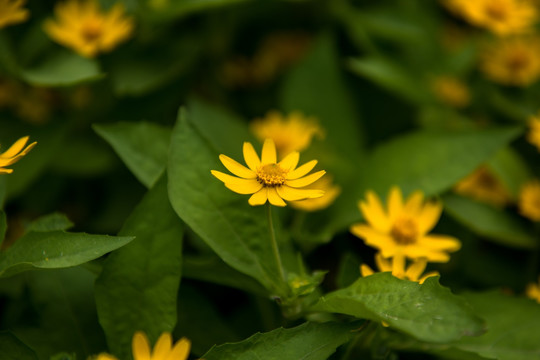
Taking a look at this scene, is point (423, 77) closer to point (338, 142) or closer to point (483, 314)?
point (338, 142)

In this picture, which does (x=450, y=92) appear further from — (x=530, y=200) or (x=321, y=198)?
(x=321, y=198)

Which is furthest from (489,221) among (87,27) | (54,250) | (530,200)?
(87,27)

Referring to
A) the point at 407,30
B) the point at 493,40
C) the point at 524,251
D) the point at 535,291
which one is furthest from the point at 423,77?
the point at 535,291

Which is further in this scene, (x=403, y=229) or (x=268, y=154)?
(x=403, y=229)

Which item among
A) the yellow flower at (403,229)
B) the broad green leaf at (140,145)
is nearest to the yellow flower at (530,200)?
the yellow flower at (403,229)

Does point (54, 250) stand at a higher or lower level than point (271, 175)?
lower

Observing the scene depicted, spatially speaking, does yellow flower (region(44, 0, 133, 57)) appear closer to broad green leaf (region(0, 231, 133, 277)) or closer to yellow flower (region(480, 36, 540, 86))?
broad green leaf (region(0, 231, 133, 277))
